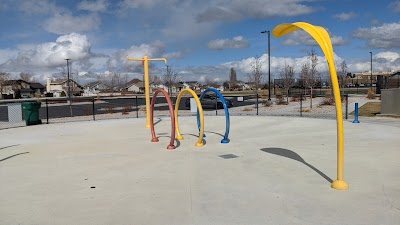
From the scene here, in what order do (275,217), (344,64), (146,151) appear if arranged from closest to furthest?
(275,217) → (146,151) → (344,64)

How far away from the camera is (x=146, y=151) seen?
8.96 m

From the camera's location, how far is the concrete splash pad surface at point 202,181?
4.48 meters

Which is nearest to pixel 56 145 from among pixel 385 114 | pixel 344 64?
pixel 385 114

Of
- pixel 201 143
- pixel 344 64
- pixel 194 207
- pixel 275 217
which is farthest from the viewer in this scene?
pixel 344 64

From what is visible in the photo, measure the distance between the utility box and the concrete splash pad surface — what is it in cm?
743

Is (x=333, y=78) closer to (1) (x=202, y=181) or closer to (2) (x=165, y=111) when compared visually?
(1) (x=202, y=181)

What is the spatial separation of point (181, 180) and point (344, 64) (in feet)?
172

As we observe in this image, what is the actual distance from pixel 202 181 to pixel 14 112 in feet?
48.5

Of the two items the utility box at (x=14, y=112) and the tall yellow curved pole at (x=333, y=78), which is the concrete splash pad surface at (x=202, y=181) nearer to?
the tall yellow curved pole at (x=333, y=78)

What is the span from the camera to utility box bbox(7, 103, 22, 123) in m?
17.2

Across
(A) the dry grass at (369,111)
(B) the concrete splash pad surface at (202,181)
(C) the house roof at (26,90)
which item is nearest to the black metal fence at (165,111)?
(A) the dry grass at (369,111)

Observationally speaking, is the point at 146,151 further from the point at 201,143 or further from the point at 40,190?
the point at 40,190

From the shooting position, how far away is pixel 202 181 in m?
6.03

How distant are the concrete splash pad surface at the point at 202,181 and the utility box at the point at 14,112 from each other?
7434mm
